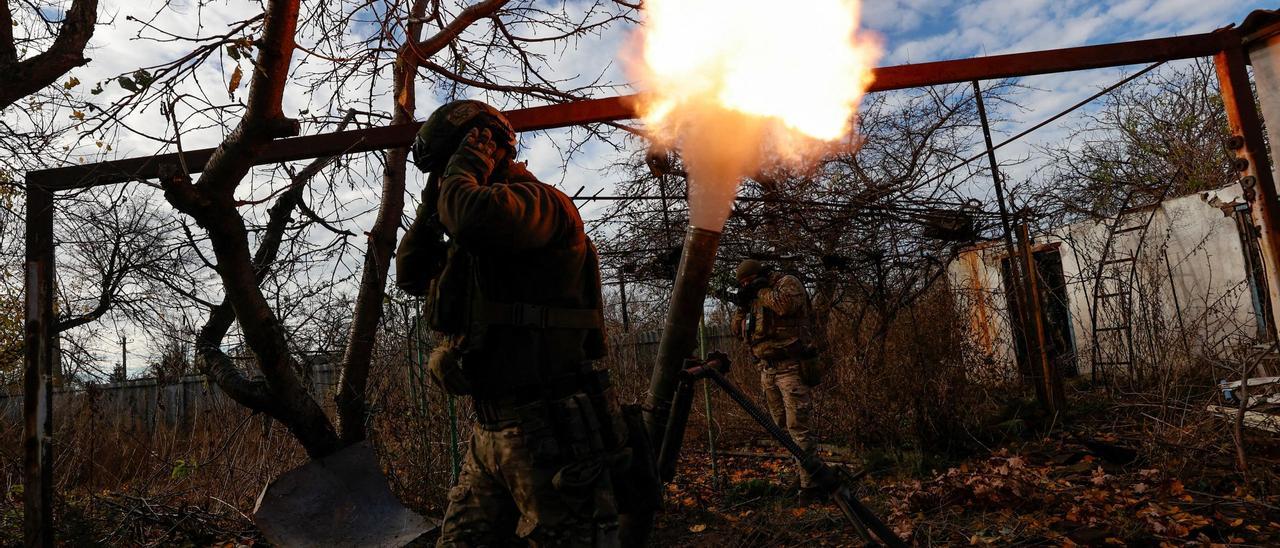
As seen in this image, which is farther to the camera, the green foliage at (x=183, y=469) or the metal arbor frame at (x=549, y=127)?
the green foliage at (x=183, y=469)

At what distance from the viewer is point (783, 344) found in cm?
723

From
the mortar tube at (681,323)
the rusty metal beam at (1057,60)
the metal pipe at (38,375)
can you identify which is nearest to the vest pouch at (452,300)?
the mortar tube at (681,323)

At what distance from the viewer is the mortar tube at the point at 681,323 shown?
3303mm

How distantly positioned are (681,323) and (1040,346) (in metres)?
6.58

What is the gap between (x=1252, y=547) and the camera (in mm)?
4074

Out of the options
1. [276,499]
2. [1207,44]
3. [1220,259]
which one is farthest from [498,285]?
→ [1220,259]

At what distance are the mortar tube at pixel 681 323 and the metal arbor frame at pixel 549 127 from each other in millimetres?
1193

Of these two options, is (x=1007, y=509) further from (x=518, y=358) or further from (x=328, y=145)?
(x=328, y=145)

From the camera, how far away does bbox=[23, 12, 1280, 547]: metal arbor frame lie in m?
3.91

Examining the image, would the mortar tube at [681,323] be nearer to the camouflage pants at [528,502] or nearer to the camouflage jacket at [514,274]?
the camouflage jacket at [514,274]

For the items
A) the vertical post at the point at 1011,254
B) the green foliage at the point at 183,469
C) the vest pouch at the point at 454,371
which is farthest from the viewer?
the vertical post at the point at 1011,254

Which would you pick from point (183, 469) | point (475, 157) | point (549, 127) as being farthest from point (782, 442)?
point (183, 469)

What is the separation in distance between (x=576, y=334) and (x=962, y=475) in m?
4.62

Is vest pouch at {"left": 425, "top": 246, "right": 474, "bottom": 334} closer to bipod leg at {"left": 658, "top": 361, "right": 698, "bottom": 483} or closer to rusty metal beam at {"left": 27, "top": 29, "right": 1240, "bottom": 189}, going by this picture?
bipod leg at {"left": 658, "top": 361, "right": 698, "bottom": 483}
